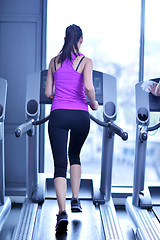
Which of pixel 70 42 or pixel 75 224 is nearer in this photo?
pixel 70 42

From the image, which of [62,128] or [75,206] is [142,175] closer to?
[75,206]

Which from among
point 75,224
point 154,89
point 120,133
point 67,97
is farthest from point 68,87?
point 75,224

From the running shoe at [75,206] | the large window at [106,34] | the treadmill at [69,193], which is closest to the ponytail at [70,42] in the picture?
the treadmill at [69,193]

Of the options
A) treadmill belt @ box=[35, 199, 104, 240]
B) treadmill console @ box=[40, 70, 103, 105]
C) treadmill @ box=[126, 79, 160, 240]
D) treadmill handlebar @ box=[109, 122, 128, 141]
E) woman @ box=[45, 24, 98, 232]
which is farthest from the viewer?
treadmill console @ box=[40, 70, 103, 105]

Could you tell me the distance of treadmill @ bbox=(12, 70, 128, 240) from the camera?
248 cm

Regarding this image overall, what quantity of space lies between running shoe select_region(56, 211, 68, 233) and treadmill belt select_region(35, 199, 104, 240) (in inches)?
1.8

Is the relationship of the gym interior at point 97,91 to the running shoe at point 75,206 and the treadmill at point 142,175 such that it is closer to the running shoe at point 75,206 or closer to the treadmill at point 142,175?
the treadmill at point 142,175

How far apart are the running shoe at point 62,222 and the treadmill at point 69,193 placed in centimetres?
5

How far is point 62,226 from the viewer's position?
241 centimetres

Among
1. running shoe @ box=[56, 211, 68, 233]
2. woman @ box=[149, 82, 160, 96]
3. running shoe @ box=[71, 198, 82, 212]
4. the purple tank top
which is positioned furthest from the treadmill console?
running shoe @ box=[56, 211, 68, 233]

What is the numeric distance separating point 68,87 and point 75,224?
1.08 m

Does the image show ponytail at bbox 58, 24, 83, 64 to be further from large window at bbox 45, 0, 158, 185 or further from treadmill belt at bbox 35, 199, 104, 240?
large window at bbox 45, 0, 158, 185

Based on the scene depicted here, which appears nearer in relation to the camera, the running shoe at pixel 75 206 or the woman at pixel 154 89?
the running shoe at pixel 75 206

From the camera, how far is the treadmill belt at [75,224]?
2.41 meters
